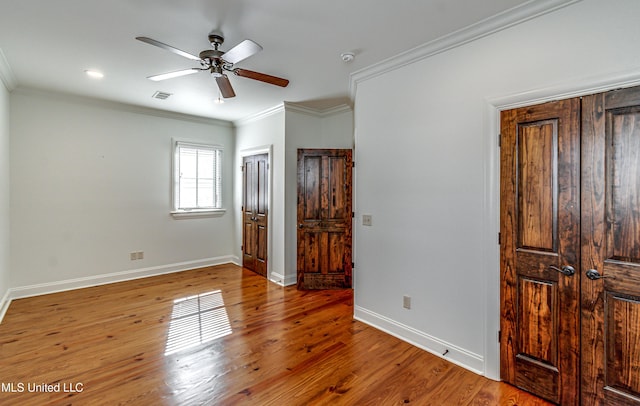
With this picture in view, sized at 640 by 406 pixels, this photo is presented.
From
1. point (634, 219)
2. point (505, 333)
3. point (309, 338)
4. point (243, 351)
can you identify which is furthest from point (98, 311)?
point (634, 219)

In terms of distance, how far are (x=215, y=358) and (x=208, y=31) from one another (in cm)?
280

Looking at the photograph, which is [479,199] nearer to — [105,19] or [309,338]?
[309,338]

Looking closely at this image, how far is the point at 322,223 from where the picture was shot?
4.38 metres

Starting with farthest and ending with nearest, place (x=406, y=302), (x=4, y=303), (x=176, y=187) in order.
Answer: (x=176, y=187) → (x=4, y=303) → (x=406, y=302)

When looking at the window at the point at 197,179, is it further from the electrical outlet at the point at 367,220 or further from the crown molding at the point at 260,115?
the electrical outlet at the point at 367,220

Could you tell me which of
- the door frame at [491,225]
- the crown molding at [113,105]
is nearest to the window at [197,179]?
the crown molding at [113,105]

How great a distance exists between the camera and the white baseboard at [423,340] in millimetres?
2357

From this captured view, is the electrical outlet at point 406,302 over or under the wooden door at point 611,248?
under

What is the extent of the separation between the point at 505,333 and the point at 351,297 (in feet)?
6.79

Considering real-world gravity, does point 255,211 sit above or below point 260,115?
below

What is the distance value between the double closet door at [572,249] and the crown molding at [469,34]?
0.66 meters

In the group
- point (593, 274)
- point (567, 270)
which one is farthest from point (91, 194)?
point (593, 274)

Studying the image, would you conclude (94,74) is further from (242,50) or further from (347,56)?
(347,56)


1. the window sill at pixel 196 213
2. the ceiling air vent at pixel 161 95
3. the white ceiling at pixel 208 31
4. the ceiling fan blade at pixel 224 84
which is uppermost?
the ceiling air vent at pixel 161 95
